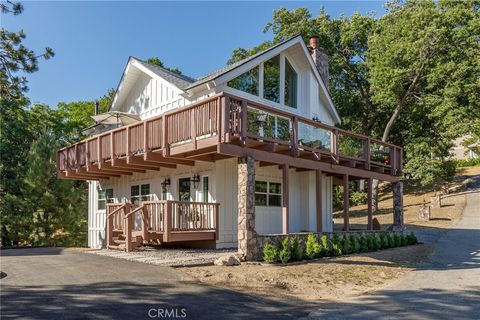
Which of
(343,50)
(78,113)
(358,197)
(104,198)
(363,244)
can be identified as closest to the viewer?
(363,244)

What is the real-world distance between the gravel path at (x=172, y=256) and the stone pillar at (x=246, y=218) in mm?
930

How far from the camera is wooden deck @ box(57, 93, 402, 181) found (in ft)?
33.6

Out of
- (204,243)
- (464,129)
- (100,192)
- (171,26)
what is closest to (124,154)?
(204,243)

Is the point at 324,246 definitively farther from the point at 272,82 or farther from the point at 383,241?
the point at 272,82

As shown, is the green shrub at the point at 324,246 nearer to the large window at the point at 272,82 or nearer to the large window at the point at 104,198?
the large window at the point at 272,82

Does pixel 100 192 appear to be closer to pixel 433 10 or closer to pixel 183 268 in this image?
pixel 183 268

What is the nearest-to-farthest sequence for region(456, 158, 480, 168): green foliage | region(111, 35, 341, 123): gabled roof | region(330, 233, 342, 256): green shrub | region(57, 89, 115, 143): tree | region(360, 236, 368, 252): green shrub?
region(330, 233, 342, 256): green shrub
region(111, 35, 341, 123): gabled roof
region(360, 236, 368, 252): green shrub
region(57, 89, 115, 143): tree
region(456, 158, 480, 168): green foliage

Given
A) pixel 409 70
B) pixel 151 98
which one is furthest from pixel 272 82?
pixel 409 70

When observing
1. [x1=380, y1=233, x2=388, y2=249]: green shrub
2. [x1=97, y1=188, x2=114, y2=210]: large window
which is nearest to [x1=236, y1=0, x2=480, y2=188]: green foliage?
[x1=380, y1=233, x2=388, y2=249]: green shrub

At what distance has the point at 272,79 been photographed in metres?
15.5

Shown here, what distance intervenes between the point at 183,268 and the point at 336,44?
27.6 m

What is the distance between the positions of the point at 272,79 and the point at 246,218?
7226 mm

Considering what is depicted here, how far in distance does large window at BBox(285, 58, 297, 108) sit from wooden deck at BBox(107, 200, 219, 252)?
247 inches

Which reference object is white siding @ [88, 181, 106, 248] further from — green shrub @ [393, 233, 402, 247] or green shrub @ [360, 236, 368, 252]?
green shrub @ [393, 233, 402, 247]
